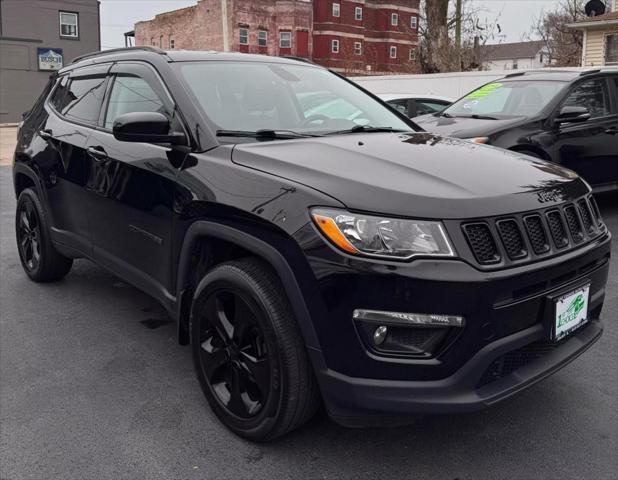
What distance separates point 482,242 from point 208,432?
1.53m

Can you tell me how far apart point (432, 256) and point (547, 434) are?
1210 millimetres

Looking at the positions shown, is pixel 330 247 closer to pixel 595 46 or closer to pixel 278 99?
pixel 278 99

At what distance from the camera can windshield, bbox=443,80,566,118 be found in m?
6.95

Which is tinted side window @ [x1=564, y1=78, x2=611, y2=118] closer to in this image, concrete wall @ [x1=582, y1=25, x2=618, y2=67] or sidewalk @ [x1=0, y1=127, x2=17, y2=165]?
sidewalk @ [x1=0, y1=127, x2=17, y2=165]

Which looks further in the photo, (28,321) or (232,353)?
(28,321)

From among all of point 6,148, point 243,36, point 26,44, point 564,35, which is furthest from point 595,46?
point 243,36

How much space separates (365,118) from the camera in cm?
373

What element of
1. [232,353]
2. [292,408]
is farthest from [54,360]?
[292,408]

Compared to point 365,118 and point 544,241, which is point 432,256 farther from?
point 365,118

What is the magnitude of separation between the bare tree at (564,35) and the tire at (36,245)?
2255 cm

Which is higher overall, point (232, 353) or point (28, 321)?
point (232, 353)

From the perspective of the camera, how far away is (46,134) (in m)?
4.61

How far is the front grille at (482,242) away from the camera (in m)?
2.25

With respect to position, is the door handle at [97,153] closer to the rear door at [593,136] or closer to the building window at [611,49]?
the rear door at [593,136]
